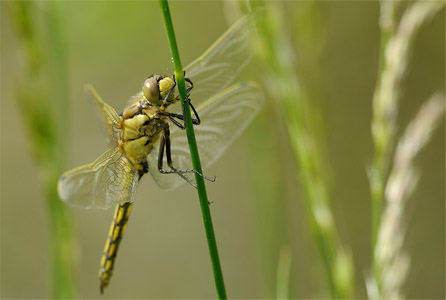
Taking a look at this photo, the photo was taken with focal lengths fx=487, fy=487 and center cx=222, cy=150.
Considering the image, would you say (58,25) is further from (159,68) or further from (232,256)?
(232,256)

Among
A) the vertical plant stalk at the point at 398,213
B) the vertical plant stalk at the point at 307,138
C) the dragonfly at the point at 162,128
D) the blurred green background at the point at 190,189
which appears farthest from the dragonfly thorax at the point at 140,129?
the blurred green background at the point at 190,189

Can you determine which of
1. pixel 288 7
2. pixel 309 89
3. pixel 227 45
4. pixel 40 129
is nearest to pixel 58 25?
pixel 40 129

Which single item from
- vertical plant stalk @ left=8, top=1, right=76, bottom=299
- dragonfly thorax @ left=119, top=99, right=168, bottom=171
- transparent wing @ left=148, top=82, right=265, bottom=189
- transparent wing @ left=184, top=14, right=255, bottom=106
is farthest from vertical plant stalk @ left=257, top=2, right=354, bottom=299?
vertical plant stalk @ left=8, top=1, right=76, bottom=299

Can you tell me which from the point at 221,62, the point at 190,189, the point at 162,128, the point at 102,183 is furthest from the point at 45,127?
the point at 190,189

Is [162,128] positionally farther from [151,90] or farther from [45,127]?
[45,127]

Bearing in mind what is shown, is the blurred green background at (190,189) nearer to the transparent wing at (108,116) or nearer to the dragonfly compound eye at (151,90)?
the transparent wing at (108,116)

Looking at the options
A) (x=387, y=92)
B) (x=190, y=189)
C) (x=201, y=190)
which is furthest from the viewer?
(x=190, y=189)
